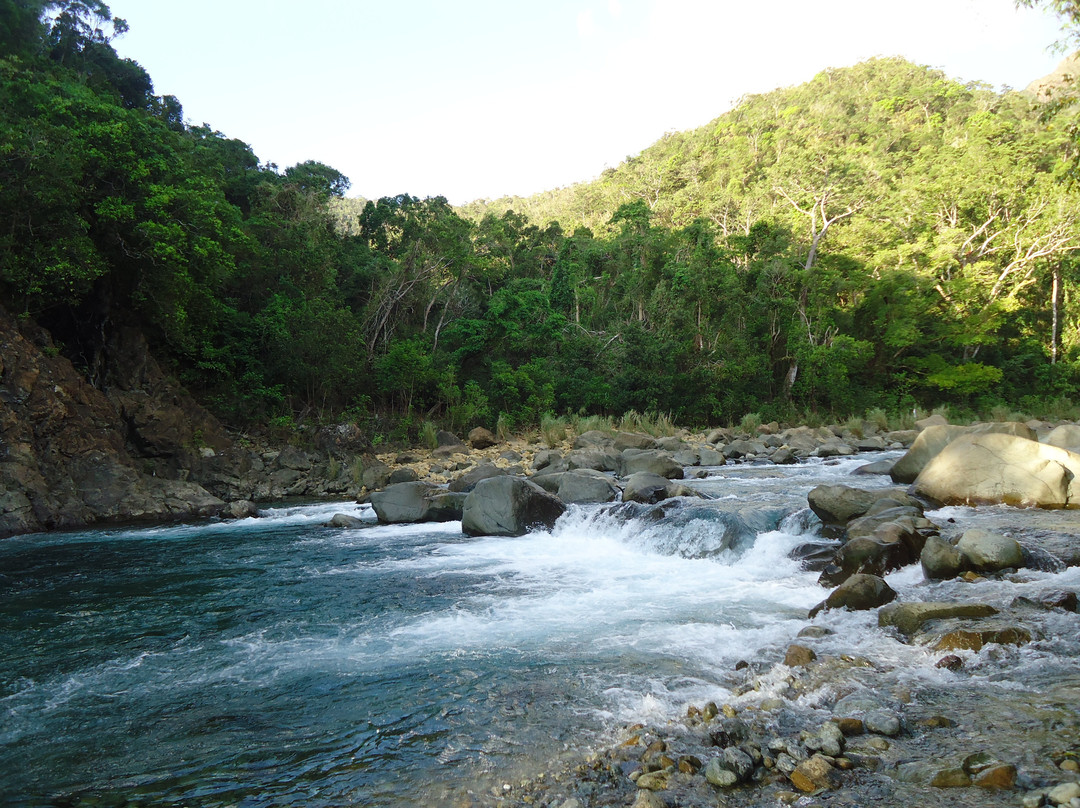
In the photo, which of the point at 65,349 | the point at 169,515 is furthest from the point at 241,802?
the point at 65,349

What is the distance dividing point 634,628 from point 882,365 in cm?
3054

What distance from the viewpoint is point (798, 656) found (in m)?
4.96

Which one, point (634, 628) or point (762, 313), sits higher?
point (762, 313)

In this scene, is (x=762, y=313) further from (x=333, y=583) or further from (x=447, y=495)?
(x=333, y=583)

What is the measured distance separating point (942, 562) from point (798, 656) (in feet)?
9.82


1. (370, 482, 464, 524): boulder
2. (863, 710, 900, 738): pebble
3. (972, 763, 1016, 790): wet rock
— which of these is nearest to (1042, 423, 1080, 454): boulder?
(370, 482, 464, 524): boulder

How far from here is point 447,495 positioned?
1307 cm

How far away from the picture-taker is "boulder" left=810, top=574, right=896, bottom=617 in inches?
240

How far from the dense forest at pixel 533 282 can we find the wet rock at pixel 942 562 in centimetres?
1565

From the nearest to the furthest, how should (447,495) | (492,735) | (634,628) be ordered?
(492,735), (634,628), (447,495)

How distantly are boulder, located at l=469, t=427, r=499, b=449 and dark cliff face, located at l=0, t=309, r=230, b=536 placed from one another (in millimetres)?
8501

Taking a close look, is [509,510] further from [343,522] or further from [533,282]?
[533,282]

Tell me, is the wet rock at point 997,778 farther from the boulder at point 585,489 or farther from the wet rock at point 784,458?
the wet rock at point 784,458

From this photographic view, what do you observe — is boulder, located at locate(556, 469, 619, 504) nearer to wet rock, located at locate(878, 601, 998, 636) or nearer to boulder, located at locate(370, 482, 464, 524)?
boulder, located at locate(370, 482, 464, 524)
